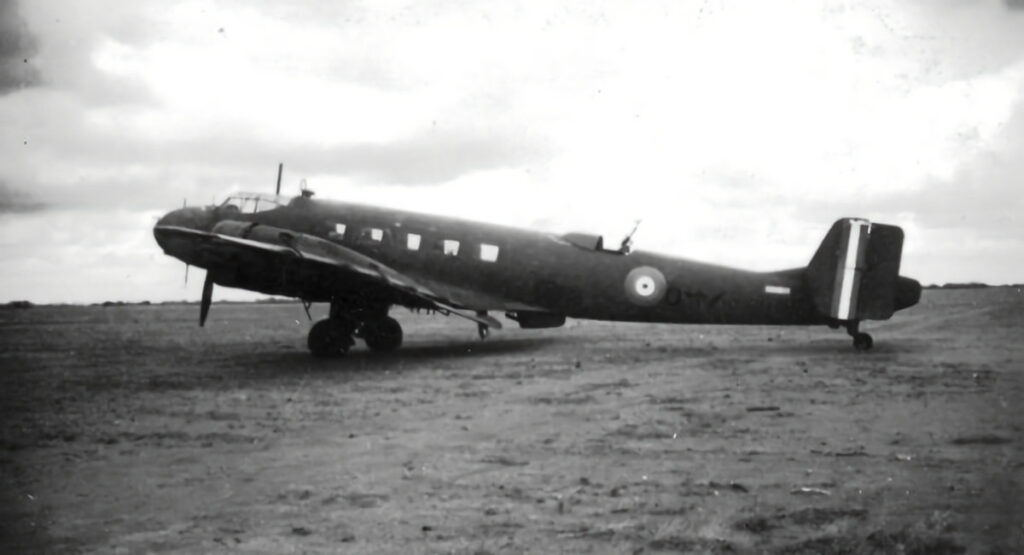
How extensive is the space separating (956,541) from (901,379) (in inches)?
268

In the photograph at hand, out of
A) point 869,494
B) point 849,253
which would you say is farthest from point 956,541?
point 849,253

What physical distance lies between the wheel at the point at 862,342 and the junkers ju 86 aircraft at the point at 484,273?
0.02 meters

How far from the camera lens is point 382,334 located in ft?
53.4

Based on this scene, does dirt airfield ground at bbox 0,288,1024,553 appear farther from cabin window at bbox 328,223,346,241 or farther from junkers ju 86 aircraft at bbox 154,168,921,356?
cabin window at bbox 328,223,346,241

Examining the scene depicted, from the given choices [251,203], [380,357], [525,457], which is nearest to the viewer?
[525,457]

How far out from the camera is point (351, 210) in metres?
16.9

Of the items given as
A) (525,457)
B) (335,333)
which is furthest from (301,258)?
(525,457)

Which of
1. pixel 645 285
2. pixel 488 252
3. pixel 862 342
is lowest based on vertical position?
pixel 862 342

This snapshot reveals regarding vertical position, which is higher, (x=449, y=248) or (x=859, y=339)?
(x=449, y=248)

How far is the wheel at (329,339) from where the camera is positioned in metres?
15.2

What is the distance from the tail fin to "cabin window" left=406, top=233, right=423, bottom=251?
7.95 m

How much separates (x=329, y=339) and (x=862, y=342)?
986 centimetres

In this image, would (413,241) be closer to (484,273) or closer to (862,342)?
(484,273)

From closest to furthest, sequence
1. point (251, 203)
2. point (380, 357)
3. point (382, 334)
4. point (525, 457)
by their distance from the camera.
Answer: point (525, 457)
point (380, 357)
point (382, 334)
point (251, 203)
